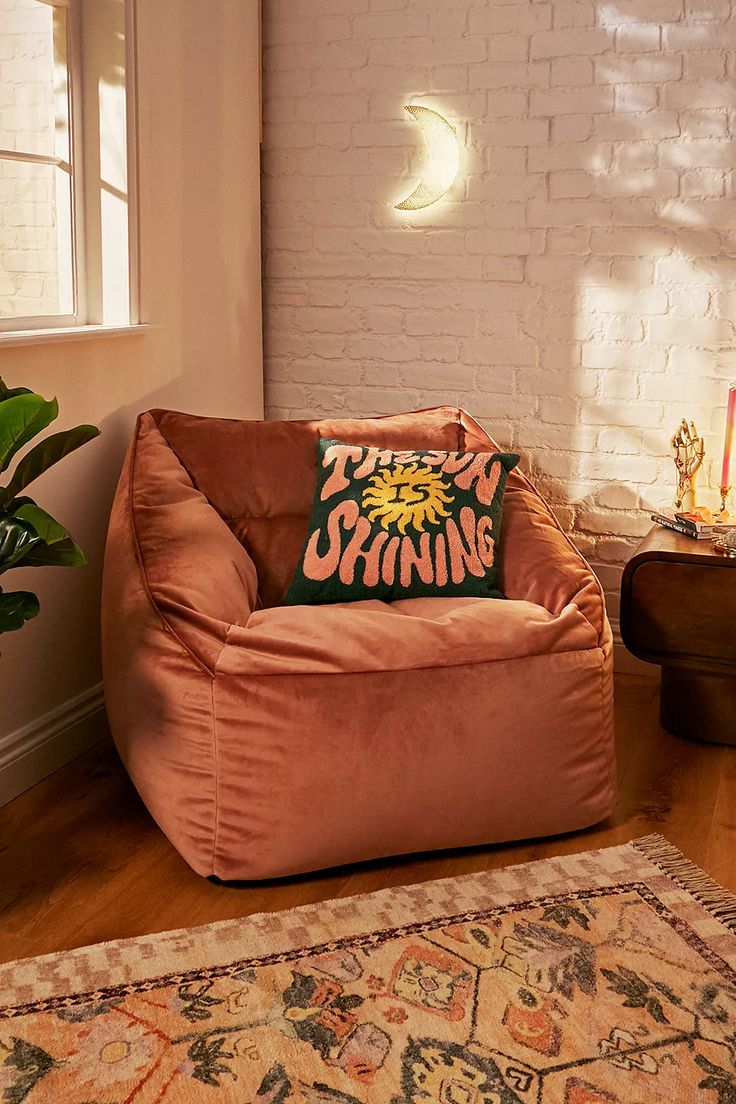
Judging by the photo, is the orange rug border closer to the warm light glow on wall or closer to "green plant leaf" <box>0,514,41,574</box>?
"green plant leaf" <box>0,514,41,574</box>

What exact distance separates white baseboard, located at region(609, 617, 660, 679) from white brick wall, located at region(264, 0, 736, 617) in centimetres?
15

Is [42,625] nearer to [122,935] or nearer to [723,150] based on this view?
[122,935]

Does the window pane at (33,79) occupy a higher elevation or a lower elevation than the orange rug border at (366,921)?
higher

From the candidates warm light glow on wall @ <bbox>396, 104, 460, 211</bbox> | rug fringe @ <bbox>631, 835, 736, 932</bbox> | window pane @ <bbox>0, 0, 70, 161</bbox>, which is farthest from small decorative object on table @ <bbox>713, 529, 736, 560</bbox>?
window pane @ <bbox>0, 0, 70, 161</bbox>

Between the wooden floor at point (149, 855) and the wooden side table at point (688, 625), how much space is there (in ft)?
0.41

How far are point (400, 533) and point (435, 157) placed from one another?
1.39 metres

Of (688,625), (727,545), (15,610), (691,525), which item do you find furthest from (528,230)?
(15,610)

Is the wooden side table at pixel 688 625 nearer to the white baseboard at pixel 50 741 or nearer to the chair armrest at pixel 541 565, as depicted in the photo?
the chair armrest at pixel 541 565

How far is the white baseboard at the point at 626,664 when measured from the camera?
135 inches

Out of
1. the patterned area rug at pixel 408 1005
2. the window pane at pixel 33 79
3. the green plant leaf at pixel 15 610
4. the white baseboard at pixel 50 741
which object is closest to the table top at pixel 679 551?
the patterned area rug at pixel 408 1005

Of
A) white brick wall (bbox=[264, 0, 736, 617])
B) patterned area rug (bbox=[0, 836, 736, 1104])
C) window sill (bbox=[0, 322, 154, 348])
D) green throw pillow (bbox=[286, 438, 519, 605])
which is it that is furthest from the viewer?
white brick wall (bbox=[264, 0, 736, 617])

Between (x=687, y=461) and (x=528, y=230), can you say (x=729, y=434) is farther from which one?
(x=528, y=230)

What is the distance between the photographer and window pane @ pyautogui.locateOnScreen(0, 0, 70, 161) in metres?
2.46

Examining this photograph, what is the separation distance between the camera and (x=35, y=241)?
259cm
